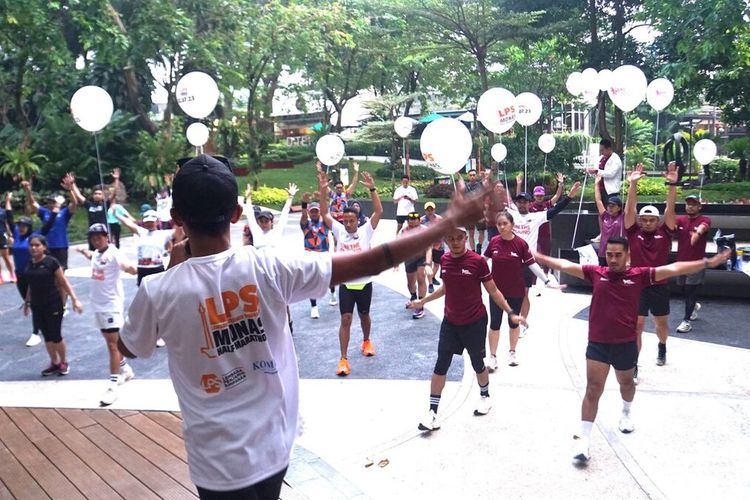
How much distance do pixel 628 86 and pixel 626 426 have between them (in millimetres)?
7257

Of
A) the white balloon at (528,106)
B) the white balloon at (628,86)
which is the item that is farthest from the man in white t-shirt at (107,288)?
the white balloon at (528,106)

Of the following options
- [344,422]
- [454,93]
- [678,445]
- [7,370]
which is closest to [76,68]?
[454,93]

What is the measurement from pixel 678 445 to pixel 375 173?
28.0 metres

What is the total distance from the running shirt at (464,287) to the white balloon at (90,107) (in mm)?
6866

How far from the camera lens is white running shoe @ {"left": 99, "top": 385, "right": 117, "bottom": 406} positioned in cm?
573

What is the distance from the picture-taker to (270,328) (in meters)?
1.85

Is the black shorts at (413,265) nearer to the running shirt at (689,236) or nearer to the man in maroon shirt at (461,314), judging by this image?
the running shirt at (689,236)

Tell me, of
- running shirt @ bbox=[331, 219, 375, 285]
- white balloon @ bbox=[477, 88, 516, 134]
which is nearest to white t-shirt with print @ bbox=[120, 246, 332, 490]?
running shirt @ bbox=[331, 219, 375, 285]

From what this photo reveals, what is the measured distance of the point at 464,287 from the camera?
512cm

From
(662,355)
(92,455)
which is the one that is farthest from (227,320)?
(662,355)

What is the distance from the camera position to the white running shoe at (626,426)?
4.84 m

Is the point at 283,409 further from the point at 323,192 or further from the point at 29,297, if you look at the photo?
the point at 29,297

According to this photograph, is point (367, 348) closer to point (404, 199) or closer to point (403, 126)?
point (404, 199)

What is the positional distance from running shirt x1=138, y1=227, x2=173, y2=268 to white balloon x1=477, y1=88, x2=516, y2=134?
5066 mm
